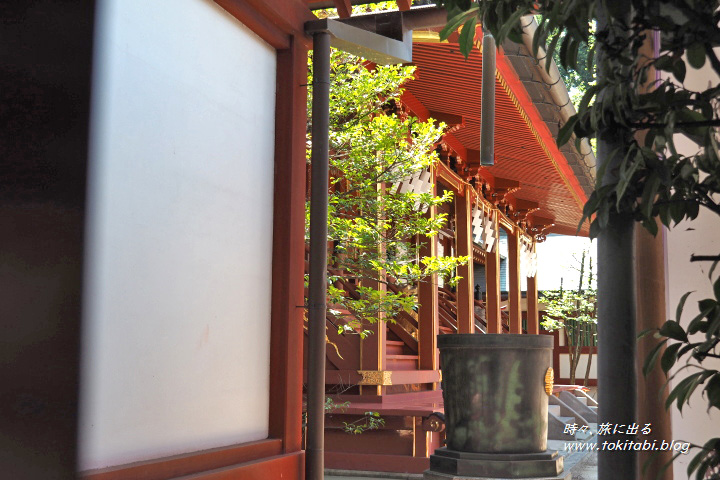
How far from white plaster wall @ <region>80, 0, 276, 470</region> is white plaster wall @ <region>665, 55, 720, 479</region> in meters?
2.15

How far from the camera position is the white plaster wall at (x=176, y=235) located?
3209mm

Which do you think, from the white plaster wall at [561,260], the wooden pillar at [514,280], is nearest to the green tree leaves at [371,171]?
the wooden pillar at [514,280]

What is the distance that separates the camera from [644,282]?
3.04 meters

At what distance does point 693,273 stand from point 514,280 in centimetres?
1420

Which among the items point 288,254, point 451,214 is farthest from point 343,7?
point 451,214

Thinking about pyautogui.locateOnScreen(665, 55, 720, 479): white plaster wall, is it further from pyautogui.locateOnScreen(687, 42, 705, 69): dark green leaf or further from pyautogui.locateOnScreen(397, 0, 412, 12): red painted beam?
pyautogui.locateOnScreen(397, 0, 412, 12): red painted beam

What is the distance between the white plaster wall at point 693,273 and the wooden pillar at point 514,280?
A: 45.3 feet

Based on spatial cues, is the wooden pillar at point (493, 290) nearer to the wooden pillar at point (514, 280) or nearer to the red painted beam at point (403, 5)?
the wooden pillar at point (514, 280)

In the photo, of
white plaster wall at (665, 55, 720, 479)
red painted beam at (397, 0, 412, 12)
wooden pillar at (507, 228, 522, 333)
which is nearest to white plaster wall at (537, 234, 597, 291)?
wooden pillar at (507, 228, 522, 333)

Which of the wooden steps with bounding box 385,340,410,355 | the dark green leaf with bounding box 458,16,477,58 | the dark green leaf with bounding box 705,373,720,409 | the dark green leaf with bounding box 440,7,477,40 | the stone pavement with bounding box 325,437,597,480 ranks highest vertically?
the dark green leaf with bounding box 440,7,477,40

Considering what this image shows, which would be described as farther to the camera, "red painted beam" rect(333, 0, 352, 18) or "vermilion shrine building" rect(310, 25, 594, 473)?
"vermilion shrine building" rect(310, 25, 594, 473)

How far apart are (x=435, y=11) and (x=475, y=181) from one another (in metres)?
8.24

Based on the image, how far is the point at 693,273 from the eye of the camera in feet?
9.91

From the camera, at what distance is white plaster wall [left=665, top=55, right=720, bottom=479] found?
2.94 m
